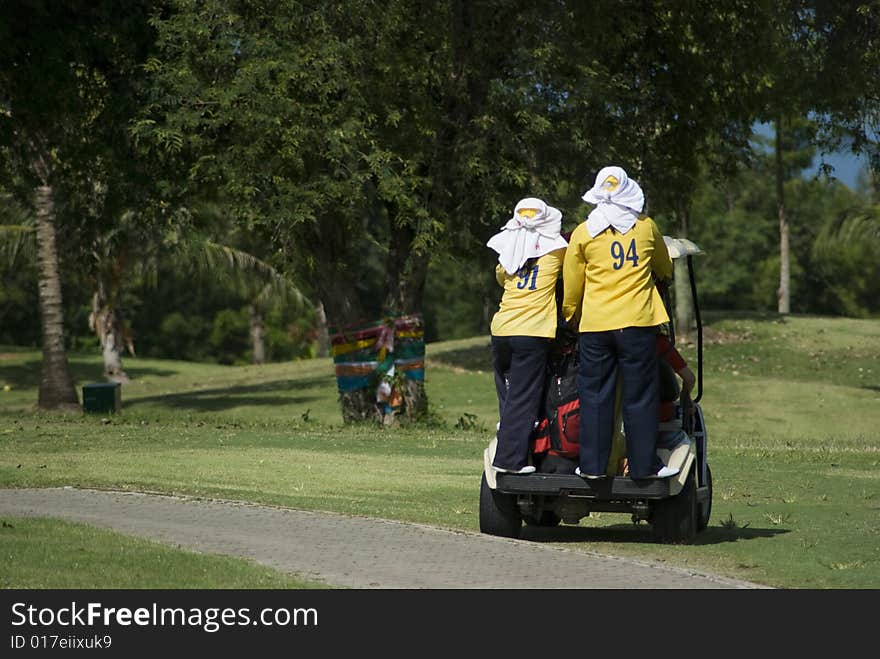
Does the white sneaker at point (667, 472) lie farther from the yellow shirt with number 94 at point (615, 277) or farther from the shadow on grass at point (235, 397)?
the shadow on grass at point (235, 397)

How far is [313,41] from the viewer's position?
20.8 m

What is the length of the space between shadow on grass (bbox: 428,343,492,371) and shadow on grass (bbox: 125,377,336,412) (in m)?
3.37

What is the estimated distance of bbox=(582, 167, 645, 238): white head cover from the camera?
379 inches

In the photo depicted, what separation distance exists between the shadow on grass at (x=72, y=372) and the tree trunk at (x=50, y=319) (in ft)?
44.4

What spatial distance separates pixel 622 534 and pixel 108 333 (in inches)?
1358

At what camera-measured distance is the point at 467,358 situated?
4047 cm

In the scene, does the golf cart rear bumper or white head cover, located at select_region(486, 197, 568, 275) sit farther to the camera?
white head cover, located at select_region(486, 197, 568, 275)

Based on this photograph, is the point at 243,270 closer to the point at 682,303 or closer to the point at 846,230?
the point at 682,303

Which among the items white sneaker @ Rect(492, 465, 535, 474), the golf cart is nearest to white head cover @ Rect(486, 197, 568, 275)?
the golf cart

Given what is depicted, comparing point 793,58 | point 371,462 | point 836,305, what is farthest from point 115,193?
point 836,305

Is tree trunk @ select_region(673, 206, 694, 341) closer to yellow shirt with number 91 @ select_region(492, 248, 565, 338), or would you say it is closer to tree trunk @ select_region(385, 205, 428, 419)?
tree trunk @ select_region(385, 205, 428, 419)

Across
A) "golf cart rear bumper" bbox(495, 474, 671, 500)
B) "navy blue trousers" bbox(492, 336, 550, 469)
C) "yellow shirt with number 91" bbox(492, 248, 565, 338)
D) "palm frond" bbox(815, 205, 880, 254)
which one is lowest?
"golf cart rear bumper" bbox(495, 474, 671, 500)

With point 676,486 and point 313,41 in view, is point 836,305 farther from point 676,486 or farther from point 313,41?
point 676,486

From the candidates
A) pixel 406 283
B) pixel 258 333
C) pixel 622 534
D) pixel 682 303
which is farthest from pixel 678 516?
pixel 258 333
